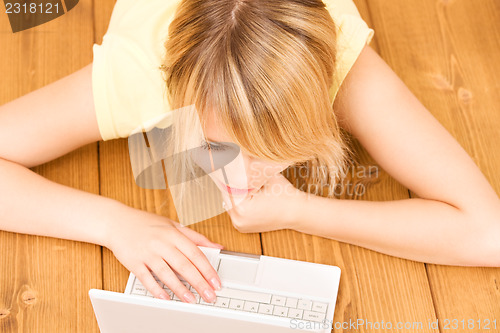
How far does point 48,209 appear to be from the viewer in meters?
0.89

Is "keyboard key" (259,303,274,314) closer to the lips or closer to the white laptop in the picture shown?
the white laptop

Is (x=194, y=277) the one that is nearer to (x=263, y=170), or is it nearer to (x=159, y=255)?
(x=159, y=255)

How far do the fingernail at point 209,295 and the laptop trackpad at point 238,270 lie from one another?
0.03 metres

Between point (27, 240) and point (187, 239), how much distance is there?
0.80ft

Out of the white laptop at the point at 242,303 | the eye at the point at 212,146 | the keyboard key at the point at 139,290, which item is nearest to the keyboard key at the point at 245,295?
the white laptop at the point at 242,303

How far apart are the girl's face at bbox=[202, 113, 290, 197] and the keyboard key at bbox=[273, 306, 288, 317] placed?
162 millimetres

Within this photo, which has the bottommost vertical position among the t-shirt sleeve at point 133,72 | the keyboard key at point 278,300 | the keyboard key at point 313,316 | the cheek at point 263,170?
the keyboard key at point 313,316

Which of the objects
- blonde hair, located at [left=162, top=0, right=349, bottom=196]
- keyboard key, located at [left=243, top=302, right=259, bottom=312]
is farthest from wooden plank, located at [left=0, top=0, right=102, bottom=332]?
blonde hair, located at [left=162, top=0, right=349, bottom=196]

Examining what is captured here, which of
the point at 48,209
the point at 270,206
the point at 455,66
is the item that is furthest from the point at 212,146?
the point at 455,66

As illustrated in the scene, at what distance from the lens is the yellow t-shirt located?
0.85 meters

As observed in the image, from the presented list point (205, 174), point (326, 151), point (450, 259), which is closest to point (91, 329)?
point (205, 174)

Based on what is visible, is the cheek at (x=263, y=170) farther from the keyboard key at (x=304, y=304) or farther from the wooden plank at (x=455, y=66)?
the wooden plank at (x=455, y=66)

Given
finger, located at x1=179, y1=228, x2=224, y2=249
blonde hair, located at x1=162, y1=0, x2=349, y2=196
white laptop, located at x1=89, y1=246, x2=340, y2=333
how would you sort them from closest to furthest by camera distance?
blonde hair, located at x1=162, y1=0, x2=349, y2=196
white laptop, located at x1=89, y1=246, x2=340, y2=333
finger, located at x1=179, y1=228, x2=224, y2=249

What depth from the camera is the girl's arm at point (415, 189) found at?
34.2 inches
